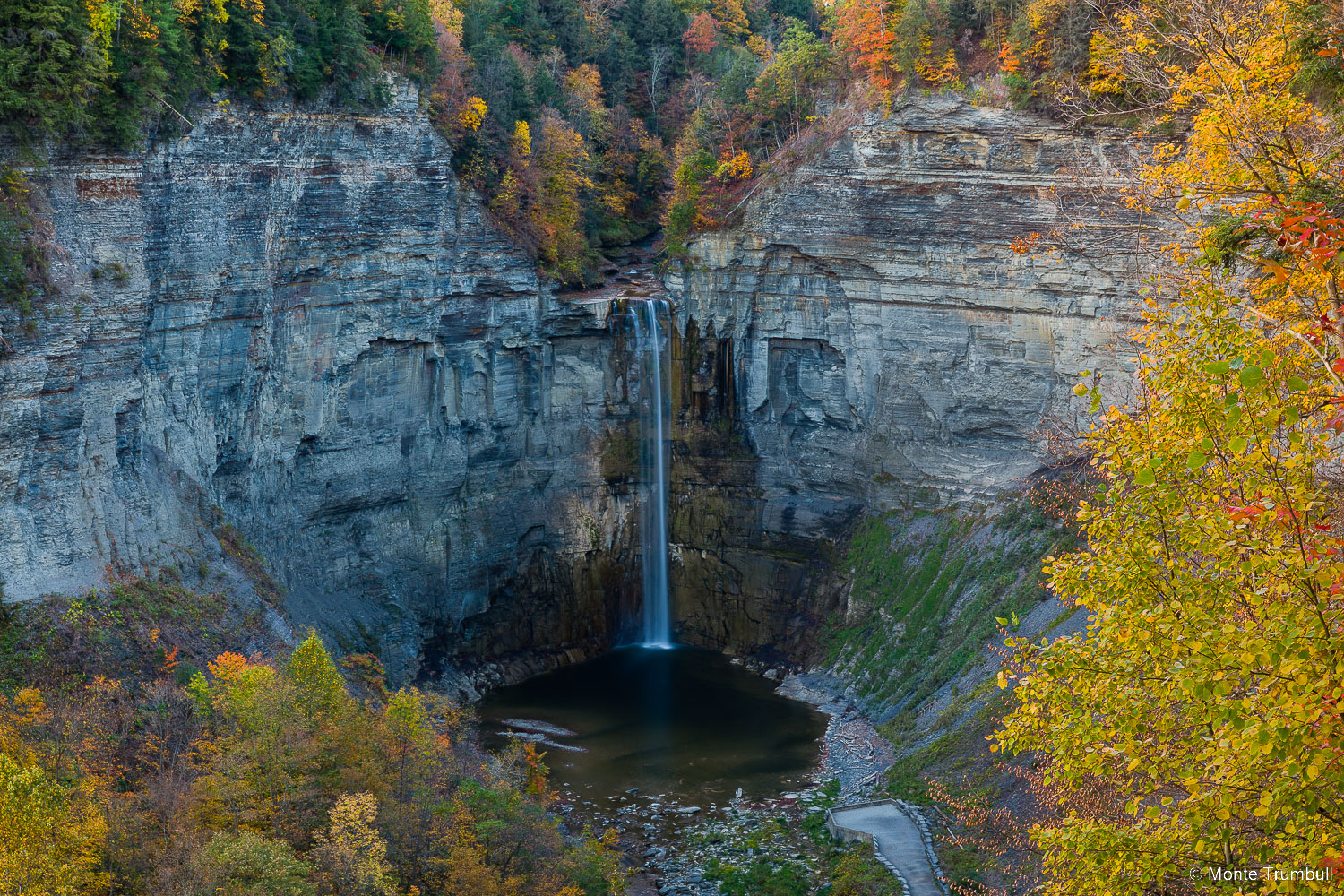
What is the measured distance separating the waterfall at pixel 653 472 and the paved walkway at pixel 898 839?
19.0m

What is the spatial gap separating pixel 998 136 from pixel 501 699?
2744cm

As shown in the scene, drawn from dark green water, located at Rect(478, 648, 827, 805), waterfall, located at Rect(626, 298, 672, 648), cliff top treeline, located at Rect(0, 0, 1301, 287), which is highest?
cliff top treeline, located at Rect(0, 0, 1301, 287)

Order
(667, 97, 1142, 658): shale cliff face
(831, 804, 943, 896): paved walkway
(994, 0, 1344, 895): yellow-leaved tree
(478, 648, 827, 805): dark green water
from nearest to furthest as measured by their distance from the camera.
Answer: (994, 0, 1344, 895): yellow-leaved tree
(831, 804, 943, 896): paved walkway
(478, 648, 827, 805): dark green water
(667, 97, 1142, 658): shale cliff face

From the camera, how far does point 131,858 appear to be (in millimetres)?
19688

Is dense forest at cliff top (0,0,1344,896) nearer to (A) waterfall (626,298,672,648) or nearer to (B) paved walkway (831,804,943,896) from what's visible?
(B) paved walkway (831,804,943,896)

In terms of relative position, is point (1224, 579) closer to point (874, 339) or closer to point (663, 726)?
point (663, 726)

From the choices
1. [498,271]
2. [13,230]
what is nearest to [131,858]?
[13,230]

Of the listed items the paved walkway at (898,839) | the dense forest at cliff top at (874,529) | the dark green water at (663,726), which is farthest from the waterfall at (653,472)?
the paved walkway at (898,839)

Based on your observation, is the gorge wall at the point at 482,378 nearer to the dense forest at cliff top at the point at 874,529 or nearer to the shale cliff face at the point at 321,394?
the shale cliff face at the point at 321,394

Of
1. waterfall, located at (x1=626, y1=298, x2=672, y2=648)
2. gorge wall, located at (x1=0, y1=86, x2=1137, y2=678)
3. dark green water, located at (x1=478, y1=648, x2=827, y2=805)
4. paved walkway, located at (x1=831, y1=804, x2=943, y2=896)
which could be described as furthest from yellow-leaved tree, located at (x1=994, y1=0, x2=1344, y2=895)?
waterfall, located at (x1=626, y1=298, x2=672, y2=648)

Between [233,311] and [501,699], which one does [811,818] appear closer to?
[501,699]

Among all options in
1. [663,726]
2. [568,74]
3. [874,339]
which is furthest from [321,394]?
[568,74]

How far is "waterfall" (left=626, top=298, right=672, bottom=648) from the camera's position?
156 ft

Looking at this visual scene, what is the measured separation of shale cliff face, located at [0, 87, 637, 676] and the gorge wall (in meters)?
0.09
